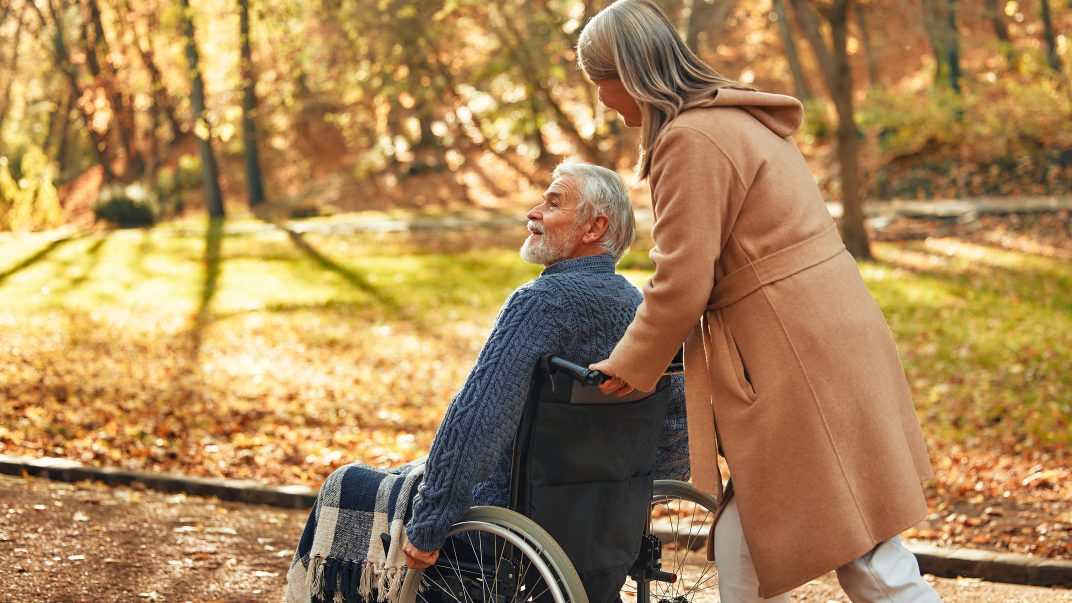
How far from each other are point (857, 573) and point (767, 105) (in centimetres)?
104

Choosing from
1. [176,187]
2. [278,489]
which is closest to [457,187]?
[176,187]

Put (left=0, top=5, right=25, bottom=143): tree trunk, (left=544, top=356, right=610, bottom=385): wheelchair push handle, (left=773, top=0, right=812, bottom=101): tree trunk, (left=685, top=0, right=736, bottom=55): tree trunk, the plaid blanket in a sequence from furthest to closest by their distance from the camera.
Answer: (left=0, top=5, right=25, bottom=143): tree trunk
(left=773, top=0, right=812, bottom=101): tree trunk
(left=685, top=0, right=736, bottom=55): tree trunk
the plaid blanket
(left=544, top=356, right=610, bottom=385): wheelchair push handle

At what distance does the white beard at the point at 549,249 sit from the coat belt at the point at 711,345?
1.47 feet

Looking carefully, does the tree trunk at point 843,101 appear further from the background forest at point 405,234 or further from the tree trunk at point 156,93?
the tree trunk at point 156,93

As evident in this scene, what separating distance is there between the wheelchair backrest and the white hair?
0.42 meters

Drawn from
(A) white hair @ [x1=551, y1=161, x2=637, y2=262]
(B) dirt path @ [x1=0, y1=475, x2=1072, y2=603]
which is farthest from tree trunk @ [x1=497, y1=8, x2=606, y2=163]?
(A) white hair @ [x1=551, y1=161, x2=637, y2=262]

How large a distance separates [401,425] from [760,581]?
5305mm

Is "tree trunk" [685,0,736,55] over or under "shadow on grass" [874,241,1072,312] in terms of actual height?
over

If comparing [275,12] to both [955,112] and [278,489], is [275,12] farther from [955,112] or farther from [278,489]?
[955,112]

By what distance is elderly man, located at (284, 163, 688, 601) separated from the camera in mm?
2793

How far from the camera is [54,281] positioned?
13.5 metres

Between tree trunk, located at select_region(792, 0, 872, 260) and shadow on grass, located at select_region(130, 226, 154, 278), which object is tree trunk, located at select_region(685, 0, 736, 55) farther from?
shadow on grass, located at select_region(130, 226, 154, 278)

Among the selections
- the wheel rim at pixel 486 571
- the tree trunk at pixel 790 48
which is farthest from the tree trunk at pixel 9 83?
the wheel rim at pixel 486 571

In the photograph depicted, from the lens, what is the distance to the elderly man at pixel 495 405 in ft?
9.16
